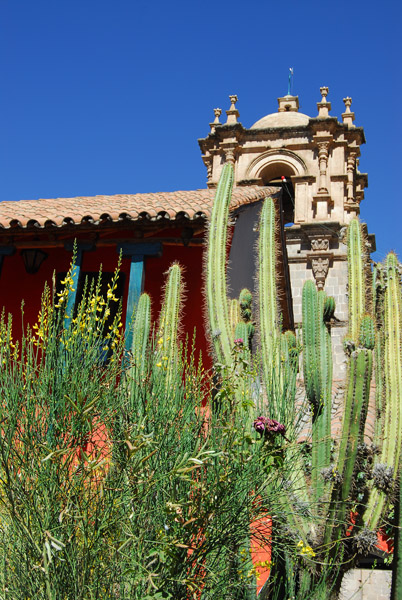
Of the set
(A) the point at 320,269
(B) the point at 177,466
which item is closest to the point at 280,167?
(A) the point at 320,269

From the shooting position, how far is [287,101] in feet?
86.7

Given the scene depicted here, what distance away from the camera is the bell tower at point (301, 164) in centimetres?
2167

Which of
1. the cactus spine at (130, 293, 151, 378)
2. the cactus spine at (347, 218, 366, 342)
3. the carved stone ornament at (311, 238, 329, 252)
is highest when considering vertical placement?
the carved stone ornament at (311, 238, 329, 252)

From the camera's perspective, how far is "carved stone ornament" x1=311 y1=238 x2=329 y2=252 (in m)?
21.4

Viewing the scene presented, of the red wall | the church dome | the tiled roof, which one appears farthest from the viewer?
the church dome

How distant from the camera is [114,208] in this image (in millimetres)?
9406

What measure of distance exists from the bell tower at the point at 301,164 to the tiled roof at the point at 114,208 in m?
10.3

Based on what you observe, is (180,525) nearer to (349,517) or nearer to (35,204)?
(349,517)

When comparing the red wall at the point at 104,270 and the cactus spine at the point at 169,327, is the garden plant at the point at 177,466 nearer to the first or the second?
the cactus spine at the point at 169,327

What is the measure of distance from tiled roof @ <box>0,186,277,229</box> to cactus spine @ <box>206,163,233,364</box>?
93 centimetres

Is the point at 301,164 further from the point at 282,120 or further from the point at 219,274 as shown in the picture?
the point at 219,274

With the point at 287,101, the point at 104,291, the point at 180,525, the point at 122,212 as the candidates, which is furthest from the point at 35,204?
the point at 287,101

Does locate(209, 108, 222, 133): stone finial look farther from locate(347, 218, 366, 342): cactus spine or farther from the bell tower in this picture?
locate(347, 218, 366, 342): cactus spine

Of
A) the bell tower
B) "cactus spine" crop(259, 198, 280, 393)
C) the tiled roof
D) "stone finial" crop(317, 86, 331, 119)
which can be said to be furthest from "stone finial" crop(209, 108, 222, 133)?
"cactus spine" crop(259, 198, 280, 393)
